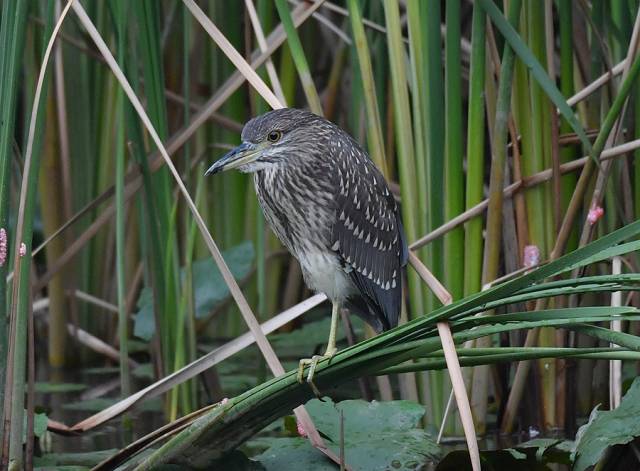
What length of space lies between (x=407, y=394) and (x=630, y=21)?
4.41ft

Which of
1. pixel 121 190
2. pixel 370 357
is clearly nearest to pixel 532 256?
pixel 370 357

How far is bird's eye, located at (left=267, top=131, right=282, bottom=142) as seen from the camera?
3289mm

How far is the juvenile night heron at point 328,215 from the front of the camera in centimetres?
335

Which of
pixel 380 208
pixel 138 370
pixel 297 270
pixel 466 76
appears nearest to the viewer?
pixel 380 208

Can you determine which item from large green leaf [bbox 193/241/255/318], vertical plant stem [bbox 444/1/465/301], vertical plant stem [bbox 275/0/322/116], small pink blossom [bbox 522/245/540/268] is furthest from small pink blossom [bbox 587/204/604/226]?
large green leaf [bbox 193/241/255/318]

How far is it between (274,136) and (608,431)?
4.26 feet

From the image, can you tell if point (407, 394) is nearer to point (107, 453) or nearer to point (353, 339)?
point (353, 339)

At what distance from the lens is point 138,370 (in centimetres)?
463

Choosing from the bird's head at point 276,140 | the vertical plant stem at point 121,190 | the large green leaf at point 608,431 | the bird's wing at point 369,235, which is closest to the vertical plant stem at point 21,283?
the vertical plant stem at point 121,190

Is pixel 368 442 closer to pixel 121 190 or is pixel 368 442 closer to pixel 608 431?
pixel 608 431

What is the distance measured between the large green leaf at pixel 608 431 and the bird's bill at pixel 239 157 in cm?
121

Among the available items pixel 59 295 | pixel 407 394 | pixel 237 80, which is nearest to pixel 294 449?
pixel 407 394

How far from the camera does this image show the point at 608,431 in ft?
8.70

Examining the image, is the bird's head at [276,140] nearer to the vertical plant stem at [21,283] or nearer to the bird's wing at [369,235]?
the bird's wing at [369,235]
